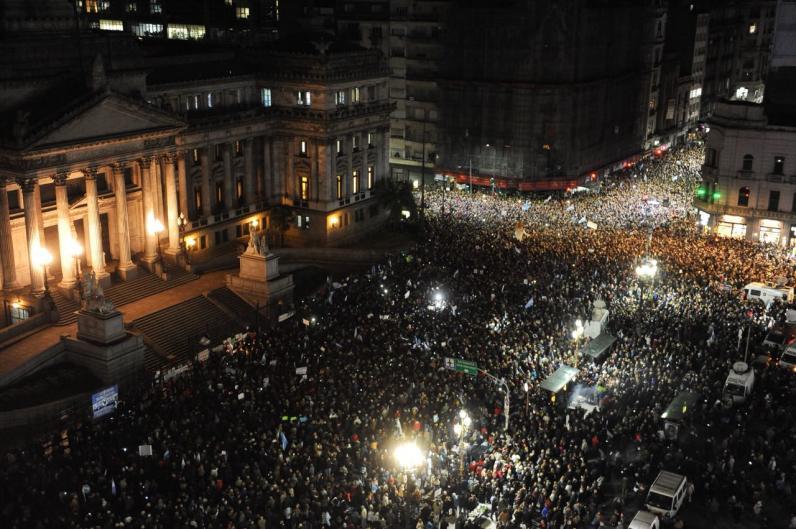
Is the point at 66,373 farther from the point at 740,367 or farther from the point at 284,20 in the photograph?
the point at 284,20

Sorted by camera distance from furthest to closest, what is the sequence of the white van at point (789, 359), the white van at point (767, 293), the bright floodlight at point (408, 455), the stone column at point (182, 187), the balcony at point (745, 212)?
the balcony at point (745, 212) < the stone column at point (182, 187) < the white van at point (767, 293) < the white van at point (789, 359) < the bright floodlight at point (408, 455)

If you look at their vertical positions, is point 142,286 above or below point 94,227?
below

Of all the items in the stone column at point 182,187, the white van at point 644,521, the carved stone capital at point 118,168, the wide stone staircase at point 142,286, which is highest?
the carved stone capital at point 118,168

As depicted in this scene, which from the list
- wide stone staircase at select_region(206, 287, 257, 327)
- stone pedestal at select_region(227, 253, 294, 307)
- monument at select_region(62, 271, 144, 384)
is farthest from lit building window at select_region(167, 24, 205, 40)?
monument at select_region(62, 271, 144, 384)

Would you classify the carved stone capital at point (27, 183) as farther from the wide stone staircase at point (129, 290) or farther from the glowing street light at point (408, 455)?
the glowing street light at point (408, 455)

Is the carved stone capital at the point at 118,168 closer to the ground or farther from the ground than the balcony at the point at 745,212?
farther from the ground

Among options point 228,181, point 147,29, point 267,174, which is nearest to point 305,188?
point 267,174

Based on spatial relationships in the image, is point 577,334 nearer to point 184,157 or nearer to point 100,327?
point 100,327

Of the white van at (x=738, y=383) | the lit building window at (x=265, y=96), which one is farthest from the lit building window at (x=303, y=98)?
the white van at (x=738, y=383)
